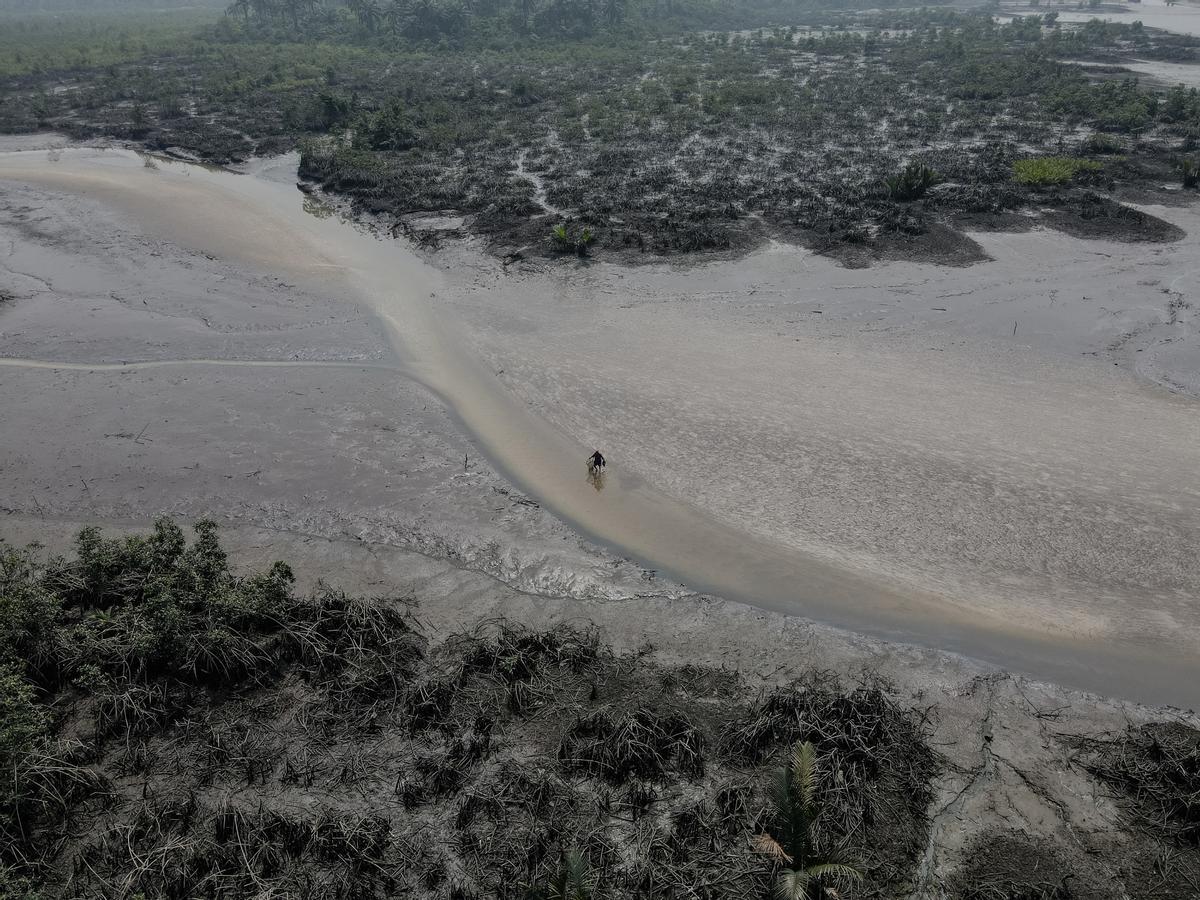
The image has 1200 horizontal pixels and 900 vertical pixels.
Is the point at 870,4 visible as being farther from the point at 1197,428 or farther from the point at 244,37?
the point at 1197,428

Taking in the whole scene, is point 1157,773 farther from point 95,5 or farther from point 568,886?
point 95,5

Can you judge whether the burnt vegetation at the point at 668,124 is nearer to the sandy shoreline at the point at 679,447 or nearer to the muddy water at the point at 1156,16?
the sandy shoreline at the point at 679,447

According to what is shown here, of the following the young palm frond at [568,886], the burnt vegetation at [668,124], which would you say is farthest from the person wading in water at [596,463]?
the burnt vegetation at [668,124]

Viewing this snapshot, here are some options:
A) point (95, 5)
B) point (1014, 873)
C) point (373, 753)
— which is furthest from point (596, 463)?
point (95, 5)

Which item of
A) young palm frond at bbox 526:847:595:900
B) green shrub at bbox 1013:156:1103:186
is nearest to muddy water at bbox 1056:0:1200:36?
green shrub at bbox 1013:156:1103:186

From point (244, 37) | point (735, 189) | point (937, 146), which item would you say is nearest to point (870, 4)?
point (244, 37)
